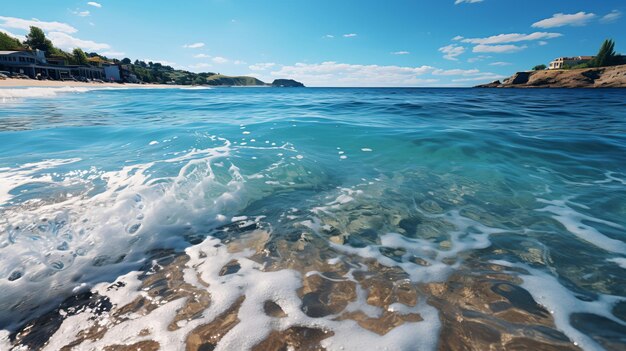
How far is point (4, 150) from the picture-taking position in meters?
7.20

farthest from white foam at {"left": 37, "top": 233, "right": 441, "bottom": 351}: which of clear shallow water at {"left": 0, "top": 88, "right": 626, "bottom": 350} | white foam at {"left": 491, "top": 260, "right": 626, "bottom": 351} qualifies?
white foam at {"left": 491, "top": 260, "right": 626, "bottom": 351}

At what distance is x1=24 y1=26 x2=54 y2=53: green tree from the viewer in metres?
77.3

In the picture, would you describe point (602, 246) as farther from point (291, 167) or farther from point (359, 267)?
point (291, 167)

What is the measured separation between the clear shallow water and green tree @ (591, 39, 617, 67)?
131m

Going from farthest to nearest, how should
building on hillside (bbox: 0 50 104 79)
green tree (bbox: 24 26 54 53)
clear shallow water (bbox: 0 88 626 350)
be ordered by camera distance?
green tree (bbox: 24 26 54 53) < building on hillside (bbox: 0 50 104 79) < clear shallow water (bbox: 0 88 626 350)

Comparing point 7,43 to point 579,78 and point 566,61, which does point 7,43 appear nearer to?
point 579,78

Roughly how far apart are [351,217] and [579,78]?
112m

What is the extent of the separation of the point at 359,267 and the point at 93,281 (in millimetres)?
2743

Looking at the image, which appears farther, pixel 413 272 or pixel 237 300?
pixel 413 272

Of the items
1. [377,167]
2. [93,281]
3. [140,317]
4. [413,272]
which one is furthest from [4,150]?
[413,272]

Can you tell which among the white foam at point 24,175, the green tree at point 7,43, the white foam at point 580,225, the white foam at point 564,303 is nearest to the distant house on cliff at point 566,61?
the white foam at point 580,225

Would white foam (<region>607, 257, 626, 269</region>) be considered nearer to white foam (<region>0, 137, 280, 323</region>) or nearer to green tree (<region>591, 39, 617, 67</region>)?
white foam (<region>0, 137, 280, 323</region>)

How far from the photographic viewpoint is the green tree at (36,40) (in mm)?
77312

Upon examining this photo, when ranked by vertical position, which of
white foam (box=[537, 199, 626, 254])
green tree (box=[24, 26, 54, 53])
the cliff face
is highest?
green tree (box=[24, 26, 54, 53])
